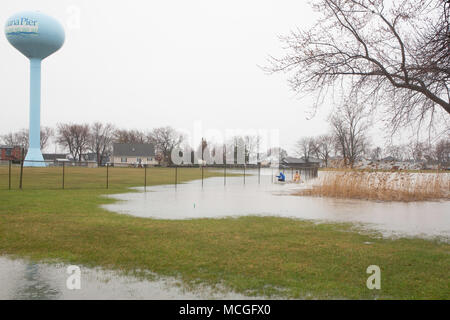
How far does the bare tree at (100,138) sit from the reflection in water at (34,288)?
10615cm

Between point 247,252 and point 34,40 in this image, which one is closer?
point 247,252

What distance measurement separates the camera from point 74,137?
103m

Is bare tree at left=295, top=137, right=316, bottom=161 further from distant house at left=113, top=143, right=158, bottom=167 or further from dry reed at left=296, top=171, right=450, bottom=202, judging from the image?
dry reed at left=296, top=171, right=450, bottom=202

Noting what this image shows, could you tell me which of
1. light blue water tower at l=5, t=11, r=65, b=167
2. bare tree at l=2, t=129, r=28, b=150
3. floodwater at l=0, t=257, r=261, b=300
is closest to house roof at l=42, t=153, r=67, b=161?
bare tree at l=2, t=129, r=28, b=150

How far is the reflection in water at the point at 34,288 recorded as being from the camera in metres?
4.62

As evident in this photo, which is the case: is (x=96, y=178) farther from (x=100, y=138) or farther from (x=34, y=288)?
(x=100, y=138)

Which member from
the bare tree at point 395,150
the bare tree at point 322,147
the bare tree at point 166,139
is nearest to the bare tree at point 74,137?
the bare tree at point 166,139

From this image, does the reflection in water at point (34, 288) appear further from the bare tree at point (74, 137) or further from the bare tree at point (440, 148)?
the bare tree at point (74, 137)

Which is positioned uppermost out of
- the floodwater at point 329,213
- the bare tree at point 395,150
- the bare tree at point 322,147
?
the bare tree at point 322,147

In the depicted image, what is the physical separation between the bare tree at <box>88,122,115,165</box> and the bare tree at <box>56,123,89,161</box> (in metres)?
2.46

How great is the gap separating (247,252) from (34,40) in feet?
185

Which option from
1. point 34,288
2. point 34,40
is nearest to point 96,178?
point 34,288

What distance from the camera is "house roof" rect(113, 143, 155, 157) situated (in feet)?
328
